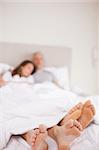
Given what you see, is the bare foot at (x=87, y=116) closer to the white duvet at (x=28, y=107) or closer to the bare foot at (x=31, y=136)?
the white duvet at (x=28, y=107)

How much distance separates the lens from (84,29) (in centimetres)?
307

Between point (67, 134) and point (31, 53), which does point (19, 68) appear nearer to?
point (31, 53)

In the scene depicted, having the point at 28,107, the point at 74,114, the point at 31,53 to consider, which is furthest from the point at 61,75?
the point at 74,114

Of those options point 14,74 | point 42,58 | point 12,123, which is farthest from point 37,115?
point 42,58

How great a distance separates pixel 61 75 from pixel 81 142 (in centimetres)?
135

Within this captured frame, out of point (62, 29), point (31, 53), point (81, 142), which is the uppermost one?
point (62, 29)

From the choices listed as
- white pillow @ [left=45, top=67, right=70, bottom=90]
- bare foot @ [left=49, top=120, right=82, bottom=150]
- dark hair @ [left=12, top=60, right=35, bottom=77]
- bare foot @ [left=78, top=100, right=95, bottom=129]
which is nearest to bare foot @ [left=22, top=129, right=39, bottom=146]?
bare foot @ [left=49, top=120, right=82, bottom=150]

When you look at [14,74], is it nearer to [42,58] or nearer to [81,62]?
[42,58]

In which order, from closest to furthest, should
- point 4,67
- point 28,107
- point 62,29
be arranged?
1. point 28,107
2. point 4,67
3. point 62,29

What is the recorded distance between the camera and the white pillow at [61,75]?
9.41 ft

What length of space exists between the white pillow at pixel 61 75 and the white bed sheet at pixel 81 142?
1188 millimetres

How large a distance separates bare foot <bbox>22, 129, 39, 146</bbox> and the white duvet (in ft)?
0.13

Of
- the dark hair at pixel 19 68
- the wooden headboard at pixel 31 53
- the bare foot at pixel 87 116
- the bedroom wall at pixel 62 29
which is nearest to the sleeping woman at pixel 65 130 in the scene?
the bare foot at pixel 87 116

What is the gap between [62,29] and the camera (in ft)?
9.95
